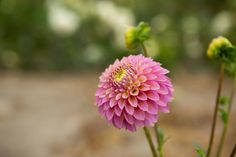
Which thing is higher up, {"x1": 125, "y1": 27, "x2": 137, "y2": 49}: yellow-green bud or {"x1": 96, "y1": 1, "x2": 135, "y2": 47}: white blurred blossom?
{"x1": 96, "y1": 1, "x2": 135, "y2": 47}: white blurred blossom

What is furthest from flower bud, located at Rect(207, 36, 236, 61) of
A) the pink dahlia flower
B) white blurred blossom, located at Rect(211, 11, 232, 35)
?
white blurred blossom, located at Rect(211, 11, 232, 35)

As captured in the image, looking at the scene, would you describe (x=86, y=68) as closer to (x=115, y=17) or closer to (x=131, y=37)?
(x=115, y=17)

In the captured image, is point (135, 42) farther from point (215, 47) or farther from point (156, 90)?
point (156, 90)

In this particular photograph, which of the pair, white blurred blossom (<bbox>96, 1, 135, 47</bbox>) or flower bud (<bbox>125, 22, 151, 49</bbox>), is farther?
white blurred blossom (<bbox>96, 1, 135, 47</bbox>)

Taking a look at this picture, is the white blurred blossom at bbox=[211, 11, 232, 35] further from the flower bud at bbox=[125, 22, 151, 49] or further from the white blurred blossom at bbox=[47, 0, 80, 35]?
the flower bud at bbox=[125, 22, 151, 49]

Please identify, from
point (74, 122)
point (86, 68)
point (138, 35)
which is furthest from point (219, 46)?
point (86, 68)

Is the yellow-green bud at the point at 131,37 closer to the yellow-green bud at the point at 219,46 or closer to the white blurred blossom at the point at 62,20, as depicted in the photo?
the yellow-green bud at the point at 219,46

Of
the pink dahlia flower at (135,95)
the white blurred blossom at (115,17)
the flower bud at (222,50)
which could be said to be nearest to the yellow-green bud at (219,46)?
the flower bud at (222,50)
